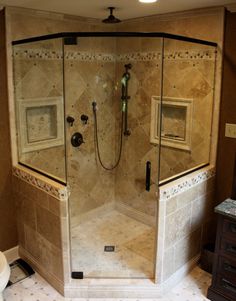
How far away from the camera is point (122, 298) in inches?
95.7

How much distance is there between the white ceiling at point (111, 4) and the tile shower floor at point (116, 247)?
214 cm

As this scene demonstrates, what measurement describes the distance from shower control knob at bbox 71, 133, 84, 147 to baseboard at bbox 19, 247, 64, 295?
1131 mm

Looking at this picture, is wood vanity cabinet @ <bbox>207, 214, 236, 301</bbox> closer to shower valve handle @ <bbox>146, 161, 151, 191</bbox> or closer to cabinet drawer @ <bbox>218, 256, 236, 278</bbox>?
cabinet drawer @ <bbox>218, 256, 236, 278</bbox>

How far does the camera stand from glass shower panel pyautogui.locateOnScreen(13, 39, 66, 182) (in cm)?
268

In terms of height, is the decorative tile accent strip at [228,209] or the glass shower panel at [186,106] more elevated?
the glass shower panel at [186,106]

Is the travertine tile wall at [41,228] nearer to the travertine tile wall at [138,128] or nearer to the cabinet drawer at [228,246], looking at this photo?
the travertine tile wall at [138,128]

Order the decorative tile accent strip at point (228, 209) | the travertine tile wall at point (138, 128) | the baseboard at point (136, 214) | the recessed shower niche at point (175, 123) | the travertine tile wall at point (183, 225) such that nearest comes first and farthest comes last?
the decorative tile accent strip at point (228, 209) → the travertine tile wall at point (183, 225) → the recessed shower niche at point (175, 123) → the travertine tile wall at point (138, 128) → the baseboard at point (136, 214)

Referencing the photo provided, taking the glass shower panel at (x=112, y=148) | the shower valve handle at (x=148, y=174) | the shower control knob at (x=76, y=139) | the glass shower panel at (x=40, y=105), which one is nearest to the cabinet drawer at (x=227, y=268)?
the glass shower panel at (x=112, y=148)

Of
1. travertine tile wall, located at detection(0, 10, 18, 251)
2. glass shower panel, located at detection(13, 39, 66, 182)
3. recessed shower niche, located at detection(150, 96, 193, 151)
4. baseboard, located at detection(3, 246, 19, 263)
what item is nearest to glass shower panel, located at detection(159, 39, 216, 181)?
recessed shower niche, located at detection(150, 96, 193, 151)

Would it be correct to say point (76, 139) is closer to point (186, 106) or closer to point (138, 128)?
point (138, 128)

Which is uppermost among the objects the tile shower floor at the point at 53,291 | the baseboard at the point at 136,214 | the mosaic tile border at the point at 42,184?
the mosaic tile border at the point at 42,184

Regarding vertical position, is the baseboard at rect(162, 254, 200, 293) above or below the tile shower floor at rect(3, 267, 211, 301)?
above

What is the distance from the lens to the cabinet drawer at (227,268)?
2.29 meters

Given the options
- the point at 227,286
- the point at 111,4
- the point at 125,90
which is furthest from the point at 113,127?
the point at 227,286
